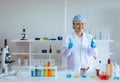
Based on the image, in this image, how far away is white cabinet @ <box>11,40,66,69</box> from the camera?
10.7 ft

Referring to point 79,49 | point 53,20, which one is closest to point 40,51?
point 53,20

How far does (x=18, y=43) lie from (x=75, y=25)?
1170 mm

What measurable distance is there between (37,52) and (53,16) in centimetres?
64

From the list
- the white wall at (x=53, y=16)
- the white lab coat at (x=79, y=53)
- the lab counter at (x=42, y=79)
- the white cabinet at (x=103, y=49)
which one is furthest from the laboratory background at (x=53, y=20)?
the lab counter at (x=42, y=79)

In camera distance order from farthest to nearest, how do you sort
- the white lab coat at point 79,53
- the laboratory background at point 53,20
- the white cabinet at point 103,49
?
the laboratory background at point 53,20
the white cabinet at point 103,49
the white lab coat at point 79,53

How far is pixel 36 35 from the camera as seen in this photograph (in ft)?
11.7

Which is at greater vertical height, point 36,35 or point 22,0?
point 22,0

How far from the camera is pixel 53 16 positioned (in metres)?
3.57

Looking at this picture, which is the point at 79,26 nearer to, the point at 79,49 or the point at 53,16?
the point at 79,49

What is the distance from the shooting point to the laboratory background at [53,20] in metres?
3.54

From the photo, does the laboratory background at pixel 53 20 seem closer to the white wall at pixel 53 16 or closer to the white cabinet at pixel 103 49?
the white wall at pixel 53 16

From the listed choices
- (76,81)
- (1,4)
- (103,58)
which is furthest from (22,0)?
(76,81)

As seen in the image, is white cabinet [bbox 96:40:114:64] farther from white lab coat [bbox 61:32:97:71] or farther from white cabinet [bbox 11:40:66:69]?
white lab coat [bbox 61:32:97:71]

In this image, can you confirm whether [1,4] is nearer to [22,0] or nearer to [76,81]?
[22,0]
